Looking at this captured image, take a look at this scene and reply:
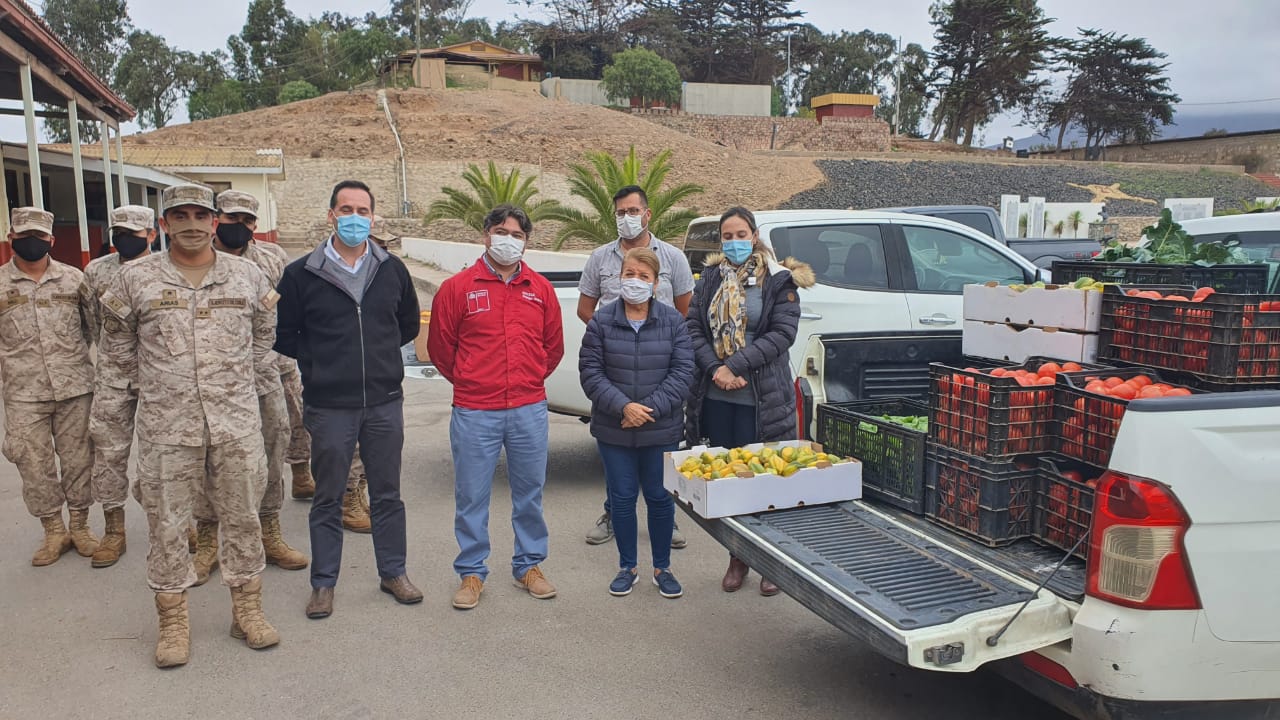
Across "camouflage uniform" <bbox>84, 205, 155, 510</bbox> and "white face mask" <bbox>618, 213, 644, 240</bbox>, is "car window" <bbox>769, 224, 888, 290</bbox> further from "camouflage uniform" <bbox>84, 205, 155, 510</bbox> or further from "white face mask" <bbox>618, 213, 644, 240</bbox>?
"camouflage uniform" <bbox>84, 205, 155, 510</bbox>

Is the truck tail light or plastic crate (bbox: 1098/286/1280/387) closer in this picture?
the truck tail light

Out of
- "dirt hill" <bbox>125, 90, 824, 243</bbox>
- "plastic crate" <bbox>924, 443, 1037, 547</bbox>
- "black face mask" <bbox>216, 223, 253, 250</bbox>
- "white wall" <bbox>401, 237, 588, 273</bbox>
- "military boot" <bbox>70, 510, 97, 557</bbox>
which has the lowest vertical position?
"military boot" <bbox>70, 510, 97, 557</bbox>

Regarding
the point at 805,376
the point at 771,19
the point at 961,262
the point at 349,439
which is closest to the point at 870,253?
the point at 961,262

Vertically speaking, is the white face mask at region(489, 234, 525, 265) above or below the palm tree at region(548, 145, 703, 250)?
below

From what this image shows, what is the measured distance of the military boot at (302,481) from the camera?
6539mm

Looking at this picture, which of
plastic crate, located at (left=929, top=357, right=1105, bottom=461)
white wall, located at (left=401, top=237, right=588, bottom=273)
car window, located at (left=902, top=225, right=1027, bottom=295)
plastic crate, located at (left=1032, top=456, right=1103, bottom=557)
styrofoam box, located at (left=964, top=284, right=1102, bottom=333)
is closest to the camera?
plastic crate, located at (left=1032, top=456, right=1103, bottom=557)

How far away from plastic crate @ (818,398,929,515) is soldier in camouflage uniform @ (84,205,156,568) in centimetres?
392

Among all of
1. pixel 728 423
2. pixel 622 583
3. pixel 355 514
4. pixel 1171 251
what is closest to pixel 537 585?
pixel 622 583

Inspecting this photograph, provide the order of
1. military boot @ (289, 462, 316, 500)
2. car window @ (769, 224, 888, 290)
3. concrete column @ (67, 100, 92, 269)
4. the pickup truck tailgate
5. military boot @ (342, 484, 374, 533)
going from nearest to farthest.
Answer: the pickup truck tailgate < military boot @ (342, 484, 374, 533) < military boot @ (289, 462, 316, 500) < car window @ (769, 224, 888, 290) < concrete column @ (67, 100, 92, 269)

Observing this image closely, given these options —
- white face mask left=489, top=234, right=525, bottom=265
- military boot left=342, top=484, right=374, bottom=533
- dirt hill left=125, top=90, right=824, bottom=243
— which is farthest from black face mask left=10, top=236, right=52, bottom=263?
dirt hill left=125, top=90, right=824, bottom=243

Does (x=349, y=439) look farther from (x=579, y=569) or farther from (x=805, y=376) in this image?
(x=805, y=376)

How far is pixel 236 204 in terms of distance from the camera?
551 centimetres

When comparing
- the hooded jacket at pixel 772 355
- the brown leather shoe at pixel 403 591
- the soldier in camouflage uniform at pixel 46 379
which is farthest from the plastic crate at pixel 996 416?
the soldier in camouflage uniform at pixel 46 379

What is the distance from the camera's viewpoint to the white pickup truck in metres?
6.67
